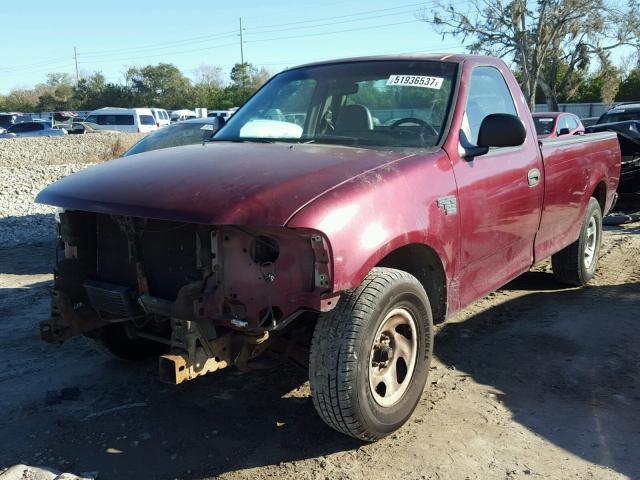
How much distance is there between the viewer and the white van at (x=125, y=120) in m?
32.2

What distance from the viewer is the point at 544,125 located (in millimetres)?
13094

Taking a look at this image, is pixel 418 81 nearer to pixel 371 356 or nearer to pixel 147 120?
pixel 371 356

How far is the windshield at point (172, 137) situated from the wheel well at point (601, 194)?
489 cm

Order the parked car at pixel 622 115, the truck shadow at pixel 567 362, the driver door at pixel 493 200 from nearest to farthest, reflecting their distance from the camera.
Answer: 1. the truck shadow at pixel 567 362
2. the driver door at pixel 493 200
3. the parked car at pixel 622 115

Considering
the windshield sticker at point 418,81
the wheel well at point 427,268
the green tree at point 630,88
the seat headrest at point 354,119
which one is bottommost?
the wheel well at point 427,268

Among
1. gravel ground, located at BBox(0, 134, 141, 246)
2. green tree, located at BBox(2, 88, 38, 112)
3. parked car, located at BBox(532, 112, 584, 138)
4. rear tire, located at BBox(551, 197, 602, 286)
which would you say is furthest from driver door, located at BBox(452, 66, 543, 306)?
green tree, located at BBox(2, 88, 38, 112)

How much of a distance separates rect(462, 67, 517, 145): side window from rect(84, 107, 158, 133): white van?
95.8ft

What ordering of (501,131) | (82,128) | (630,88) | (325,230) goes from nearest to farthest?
(325,230), (501,131), (82,128), (630,88)

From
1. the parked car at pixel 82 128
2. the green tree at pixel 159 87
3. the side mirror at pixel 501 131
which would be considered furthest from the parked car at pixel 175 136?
the green tree at pixel 159 87

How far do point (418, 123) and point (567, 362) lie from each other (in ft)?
6.49

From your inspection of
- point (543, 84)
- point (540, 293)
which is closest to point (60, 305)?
point (540, 293)

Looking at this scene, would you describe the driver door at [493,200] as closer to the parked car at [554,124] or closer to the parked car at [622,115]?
the parked car at [554,124]

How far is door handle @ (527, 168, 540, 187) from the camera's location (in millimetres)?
4547

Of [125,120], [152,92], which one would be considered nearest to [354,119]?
[125,120]
